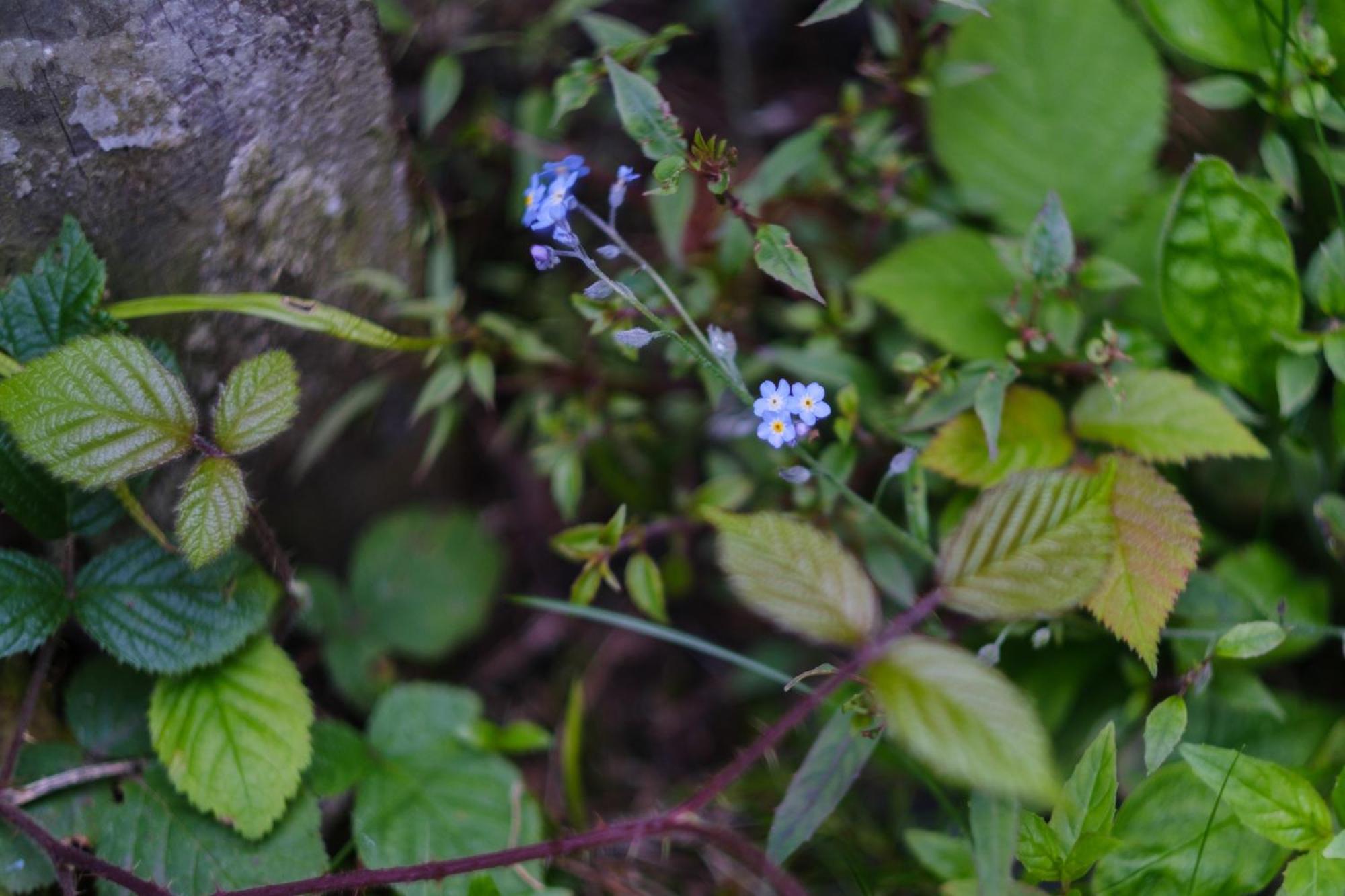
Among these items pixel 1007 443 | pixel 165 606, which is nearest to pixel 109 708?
pixel 165 606

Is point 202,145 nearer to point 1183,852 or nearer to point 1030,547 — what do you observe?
point 1030,547

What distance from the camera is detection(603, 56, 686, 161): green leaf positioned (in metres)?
1.82

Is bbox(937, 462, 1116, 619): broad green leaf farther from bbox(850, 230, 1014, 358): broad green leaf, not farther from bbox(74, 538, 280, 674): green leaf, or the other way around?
bbox(74, 538, 280, 674): green leaf

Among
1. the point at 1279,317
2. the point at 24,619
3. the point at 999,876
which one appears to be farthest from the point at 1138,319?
the point at 24,619

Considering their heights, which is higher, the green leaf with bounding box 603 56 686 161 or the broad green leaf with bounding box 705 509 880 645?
the green leaf with bounding box 603 56 686 161

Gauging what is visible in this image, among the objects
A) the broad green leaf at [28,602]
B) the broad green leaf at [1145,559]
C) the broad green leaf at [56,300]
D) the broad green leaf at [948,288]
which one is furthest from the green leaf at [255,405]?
the broad green leaf at [1145,559]

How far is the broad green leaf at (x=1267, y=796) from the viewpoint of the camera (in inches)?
62.8

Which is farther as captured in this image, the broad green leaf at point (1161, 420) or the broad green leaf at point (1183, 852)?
the broad green leaf at point (1161, 420)

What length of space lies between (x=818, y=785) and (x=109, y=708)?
1378mm

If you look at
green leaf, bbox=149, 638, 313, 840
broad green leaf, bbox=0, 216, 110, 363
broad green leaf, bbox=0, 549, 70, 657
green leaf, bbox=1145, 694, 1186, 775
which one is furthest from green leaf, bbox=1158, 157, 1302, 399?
broad green leaf, bbox=0, 549, 70, 657

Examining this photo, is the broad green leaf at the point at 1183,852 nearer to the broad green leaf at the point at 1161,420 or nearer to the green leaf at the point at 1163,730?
the green leaf at the point at 1163,730

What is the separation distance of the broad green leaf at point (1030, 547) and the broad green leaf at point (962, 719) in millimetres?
119

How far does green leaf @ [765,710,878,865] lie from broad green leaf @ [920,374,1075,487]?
0.52 meters

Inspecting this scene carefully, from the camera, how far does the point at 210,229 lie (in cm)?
192
